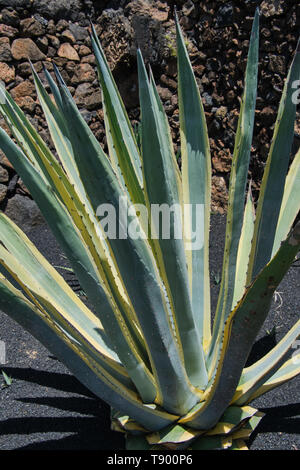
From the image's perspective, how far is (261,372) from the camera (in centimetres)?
91

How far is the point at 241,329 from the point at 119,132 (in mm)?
388

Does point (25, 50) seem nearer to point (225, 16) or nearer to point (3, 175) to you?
point (3, 175)

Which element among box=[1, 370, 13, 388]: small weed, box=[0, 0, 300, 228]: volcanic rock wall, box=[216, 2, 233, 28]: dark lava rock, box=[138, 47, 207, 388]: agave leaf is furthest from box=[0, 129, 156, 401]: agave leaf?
box=[216, 2, 233, 28]: dark lava rock

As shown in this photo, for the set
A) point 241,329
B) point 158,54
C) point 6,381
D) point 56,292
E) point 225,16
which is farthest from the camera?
point 158,54

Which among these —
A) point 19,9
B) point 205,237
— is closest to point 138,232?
point 205,237

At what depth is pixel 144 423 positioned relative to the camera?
0.87 meters

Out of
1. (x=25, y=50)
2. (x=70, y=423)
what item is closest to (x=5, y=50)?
(x=25, y=50)

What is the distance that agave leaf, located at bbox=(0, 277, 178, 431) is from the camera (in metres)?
0.69

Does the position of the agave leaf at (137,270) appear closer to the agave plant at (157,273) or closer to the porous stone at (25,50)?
the agave plant at (157,273)

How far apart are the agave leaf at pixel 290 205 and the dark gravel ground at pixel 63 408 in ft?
1.45

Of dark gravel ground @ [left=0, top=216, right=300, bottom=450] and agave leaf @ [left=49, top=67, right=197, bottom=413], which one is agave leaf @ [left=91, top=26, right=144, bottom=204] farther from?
dark gravel ground @ [left=0, top=216, right=300, bottom=450]

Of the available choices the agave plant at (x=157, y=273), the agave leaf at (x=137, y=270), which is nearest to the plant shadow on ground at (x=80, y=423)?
the agave plant at (x=157, y=273)

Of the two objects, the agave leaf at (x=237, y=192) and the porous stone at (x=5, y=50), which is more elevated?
the porous stone at (x=5, y=50)

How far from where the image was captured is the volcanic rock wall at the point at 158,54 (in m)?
2.17
